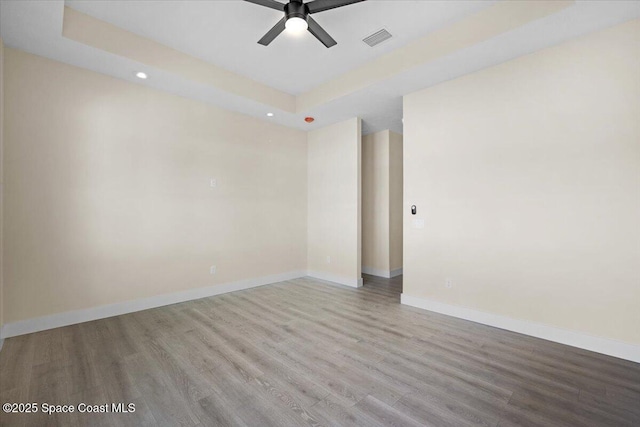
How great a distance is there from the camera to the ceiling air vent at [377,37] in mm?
3008

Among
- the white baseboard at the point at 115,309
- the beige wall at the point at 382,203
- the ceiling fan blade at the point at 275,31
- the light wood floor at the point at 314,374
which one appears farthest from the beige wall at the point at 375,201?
the ceiling fan blade at the point at 275,31

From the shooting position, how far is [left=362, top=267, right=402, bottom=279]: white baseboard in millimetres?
5614

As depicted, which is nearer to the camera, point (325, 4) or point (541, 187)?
point (325, 4)

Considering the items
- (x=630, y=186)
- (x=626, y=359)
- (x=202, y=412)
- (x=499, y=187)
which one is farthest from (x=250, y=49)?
(x=626, y=359)

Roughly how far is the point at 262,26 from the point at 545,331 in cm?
427

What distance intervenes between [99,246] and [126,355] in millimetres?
1548

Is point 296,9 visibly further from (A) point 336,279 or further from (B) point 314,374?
(A) point 336,279

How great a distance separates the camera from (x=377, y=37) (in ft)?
10.1

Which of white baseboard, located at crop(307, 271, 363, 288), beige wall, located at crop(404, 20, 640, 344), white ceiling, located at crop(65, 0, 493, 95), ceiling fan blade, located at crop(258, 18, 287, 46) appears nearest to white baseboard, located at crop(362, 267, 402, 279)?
white baseboard, located at crop(307, 271, 363, 288)

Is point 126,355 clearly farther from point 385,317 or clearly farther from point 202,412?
point 385,317

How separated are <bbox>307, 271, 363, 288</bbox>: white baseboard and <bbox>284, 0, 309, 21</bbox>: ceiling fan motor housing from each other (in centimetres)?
388

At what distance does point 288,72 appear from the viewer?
12.8ft

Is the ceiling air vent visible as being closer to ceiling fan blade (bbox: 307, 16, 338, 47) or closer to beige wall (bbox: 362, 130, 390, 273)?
ceiling fan blade (bbox: 307, 16, 338, 47)

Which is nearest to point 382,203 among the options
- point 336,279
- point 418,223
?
point 336,279
